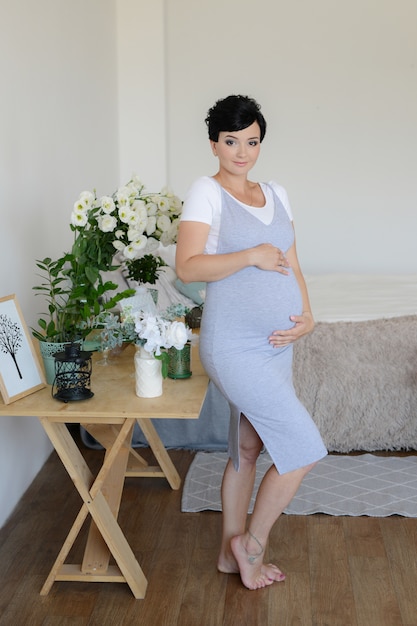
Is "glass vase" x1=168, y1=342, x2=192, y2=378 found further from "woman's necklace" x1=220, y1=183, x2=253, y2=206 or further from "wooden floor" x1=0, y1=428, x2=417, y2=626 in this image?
"wooden floor" x1=0, y1=428, x2=417, y2=626

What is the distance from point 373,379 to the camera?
3.47 metres

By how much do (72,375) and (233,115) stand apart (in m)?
0.82

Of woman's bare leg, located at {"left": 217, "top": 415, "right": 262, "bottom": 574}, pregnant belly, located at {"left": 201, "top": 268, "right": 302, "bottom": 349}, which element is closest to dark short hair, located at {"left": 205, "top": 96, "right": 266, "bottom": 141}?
pregnant belly, located at {"left": 201, "top": 268, "right": 302, "bottom": 349}

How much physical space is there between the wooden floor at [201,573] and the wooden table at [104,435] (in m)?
0.07

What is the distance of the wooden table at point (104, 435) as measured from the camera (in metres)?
2.17

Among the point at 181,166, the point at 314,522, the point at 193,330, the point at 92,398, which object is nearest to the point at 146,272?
the point at 193,330

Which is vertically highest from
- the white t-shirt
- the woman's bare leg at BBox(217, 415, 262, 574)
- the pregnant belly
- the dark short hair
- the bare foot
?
the dark short hair

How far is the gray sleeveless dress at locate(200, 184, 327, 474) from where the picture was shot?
218cm

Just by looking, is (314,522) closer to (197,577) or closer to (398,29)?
(197,577)

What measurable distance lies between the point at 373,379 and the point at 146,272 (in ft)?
3.74

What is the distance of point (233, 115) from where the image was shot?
7.13 feet

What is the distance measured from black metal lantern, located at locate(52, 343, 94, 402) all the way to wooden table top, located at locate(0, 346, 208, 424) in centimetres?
2

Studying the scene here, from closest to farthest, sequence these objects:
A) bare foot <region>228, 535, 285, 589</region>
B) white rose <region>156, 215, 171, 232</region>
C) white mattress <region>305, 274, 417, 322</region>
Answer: bare foot <region>228, 535, 285, 589</region>
white rose <region>156, 215, 171, 232</region>
white mattress <region>305, 274, 417, 322</region>

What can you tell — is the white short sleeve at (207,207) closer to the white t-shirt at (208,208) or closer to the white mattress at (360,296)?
the white t-shirt at (208,208)
